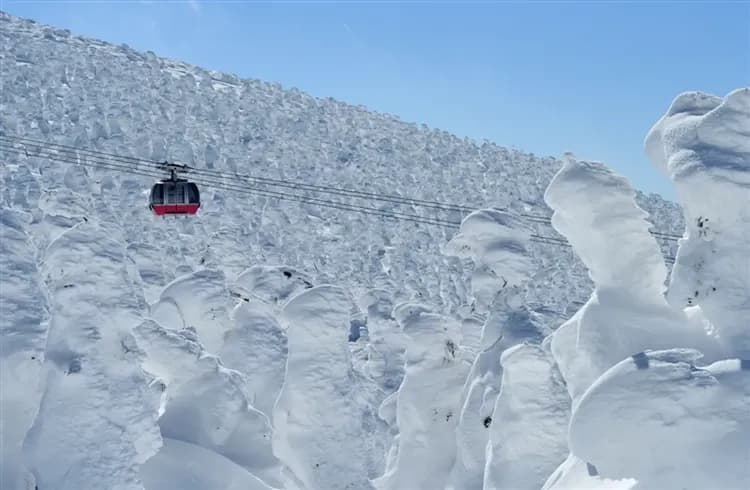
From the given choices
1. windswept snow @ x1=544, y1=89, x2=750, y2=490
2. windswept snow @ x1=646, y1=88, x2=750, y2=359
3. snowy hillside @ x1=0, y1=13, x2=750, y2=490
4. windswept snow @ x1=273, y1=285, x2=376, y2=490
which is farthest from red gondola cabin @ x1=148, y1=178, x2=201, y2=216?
windswept snow @ x1=646, y1=88, x2=750, y2=359

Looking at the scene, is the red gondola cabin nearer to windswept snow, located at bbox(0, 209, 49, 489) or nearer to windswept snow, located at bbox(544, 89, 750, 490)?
windswept snow, located at bbox(0, 209, 49, 489)

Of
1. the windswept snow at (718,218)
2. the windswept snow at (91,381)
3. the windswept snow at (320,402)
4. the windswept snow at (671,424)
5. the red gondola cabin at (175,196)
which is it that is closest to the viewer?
the windswept snow at (671,424)

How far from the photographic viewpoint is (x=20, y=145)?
73812 millimetres

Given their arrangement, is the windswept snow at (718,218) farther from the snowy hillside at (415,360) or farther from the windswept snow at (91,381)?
the windswept snow at (91,381)

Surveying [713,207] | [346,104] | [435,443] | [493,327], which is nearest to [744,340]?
[713,207]

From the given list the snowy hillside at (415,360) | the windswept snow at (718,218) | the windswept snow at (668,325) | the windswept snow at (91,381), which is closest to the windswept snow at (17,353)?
the snowy hillside at (415,360)

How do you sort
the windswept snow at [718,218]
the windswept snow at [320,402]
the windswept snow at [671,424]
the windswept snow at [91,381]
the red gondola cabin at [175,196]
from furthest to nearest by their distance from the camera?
the red gondola cabin at [175,196] < the windswept snow at [320,402] < the windswept snow at [91,381] < the windswept snow at [718,218] < the windswept snow at [671,424]

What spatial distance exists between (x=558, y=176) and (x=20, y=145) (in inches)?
2712

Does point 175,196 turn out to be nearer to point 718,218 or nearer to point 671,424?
point 718,218

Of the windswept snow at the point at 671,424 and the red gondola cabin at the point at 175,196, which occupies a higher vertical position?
the red gondola cabin at the point at 175,196

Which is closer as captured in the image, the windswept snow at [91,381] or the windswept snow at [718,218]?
the windswept snow at [718,218]

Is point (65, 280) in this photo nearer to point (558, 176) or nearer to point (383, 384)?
point (558, 176)

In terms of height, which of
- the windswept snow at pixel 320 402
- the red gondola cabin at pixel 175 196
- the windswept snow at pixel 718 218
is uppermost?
the red gondola cabin at pixel 175 196

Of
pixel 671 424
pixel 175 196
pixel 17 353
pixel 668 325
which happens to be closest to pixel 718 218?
pixel 668 325
